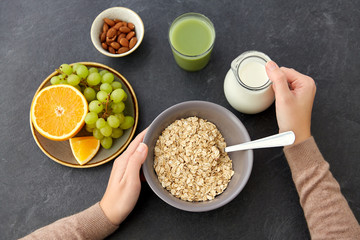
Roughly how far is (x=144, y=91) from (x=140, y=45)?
7.3 inches

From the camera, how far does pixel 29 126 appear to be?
1.17m

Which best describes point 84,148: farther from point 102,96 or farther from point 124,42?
point 124,42

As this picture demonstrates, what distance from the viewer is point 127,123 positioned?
3.52 feet

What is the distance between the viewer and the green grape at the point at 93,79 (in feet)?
3.47

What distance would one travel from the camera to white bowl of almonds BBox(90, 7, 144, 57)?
1.11 metres

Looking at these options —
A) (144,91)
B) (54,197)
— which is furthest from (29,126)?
(144,91)

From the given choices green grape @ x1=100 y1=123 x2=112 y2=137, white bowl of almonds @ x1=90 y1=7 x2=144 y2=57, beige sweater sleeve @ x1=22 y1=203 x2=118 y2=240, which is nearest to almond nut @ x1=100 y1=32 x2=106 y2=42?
white bowl of almonds @ x1=90 y1=7 x2=144 y2=57

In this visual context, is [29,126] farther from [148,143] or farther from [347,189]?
[347,189]

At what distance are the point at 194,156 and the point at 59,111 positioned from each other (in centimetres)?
48

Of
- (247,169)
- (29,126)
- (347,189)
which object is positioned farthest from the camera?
(29,126)

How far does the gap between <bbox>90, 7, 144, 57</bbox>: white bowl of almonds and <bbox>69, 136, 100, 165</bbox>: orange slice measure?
1.03ft

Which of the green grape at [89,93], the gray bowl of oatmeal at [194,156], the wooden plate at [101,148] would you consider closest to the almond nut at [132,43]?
the wooden plate at [101,148]

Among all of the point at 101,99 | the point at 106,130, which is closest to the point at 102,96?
the point at 101,99

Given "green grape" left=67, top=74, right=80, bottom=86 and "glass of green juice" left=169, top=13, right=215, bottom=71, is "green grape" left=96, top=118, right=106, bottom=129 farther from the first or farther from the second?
"glass of green juice" left=169, top=13, right=215, bottom=71
